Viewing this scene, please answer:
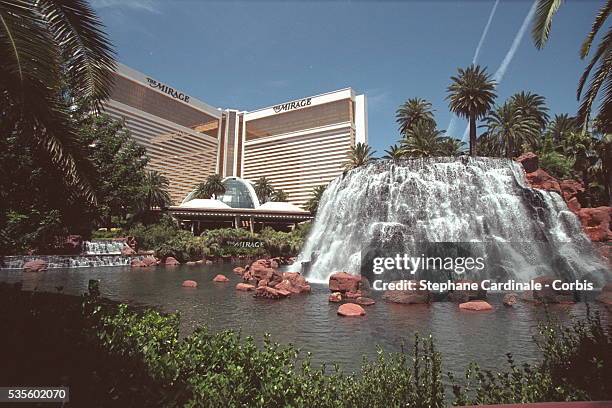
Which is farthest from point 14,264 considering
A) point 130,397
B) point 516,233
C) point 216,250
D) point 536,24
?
point 516,233

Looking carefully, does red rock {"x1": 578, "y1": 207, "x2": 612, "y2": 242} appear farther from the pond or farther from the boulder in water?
the pond

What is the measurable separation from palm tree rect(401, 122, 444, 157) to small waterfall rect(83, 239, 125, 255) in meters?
41.9

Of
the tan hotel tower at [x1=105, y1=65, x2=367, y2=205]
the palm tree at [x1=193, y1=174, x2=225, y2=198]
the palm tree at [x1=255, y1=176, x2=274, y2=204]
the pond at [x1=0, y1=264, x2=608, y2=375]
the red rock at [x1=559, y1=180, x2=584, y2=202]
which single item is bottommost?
the pond at [x1=0, y1=264, x2=608, y2=375]

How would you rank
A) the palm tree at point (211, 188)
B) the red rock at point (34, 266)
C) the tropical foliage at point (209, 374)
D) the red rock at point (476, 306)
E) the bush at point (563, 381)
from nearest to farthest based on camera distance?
the tropical foliage at point (209, 374)
the bush at point (563, 381)
the red rock at point (476, 306)
the red rock at point (34, 266)
the palm tree at point (211, 188)

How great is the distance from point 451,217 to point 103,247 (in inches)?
1584

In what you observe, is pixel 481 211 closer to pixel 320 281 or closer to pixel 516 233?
pixel 516 233

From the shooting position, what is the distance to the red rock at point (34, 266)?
105ft

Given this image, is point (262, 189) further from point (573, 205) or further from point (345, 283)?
point (345, 283)

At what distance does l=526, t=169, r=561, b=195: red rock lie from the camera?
34031 mm

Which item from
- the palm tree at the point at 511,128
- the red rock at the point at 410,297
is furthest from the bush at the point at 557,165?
the red rock at the point at 410,297

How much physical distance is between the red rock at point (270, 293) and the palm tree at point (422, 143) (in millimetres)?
39288
